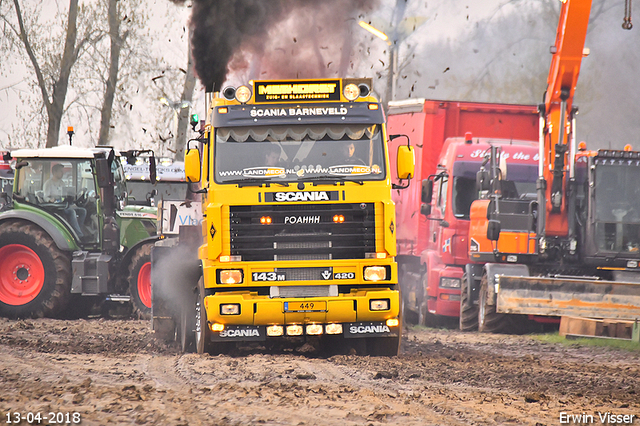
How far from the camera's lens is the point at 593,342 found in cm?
1393

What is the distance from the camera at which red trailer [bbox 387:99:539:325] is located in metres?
17.5

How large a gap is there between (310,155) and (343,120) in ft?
1.92

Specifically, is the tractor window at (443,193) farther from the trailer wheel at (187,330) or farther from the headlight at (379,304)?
the headlight at (379,304)

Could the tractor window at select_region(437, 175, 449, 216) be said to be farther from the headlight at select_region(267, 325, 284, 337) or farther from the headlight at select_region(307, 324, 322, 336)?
the headlight at select_region(267, 325, 284, 337)

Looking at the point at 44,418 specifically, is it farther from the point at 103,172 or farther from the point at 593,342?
the point at 103,172

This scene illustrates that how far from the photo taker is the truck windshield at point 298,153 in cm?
1030

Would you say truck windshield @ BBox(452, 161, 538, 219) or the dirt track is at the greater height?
truck windshield @ BBox(452, 161, 538, 219)

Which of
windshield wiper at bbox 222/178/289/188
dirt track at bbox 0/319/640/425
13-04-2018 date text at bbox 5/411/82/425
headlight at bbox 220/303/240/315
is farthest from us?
windshield wiper at bbox 222/178/289/188

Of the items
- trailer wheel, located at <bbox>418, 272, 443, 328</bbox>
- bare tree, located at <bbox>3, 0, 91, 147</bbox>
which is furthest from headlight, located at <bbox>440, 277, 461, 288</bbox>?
bare tree, located at <bbox>3, 0, 91, 147</bbox>

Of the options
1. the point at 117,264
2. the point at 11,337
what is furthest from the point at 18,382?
the point at 117,264

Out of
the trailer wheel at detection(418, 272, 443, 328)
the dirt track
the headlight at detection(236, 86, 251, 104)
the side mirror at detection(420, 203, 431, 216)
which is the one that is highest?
the headlight at detection(236, 86, 251, 104)

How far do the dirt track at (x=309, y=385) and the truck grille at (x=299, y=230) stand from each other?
1.28 m

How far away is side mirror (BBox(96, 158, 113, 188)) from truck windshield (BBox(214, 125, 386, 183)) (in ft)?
20.8

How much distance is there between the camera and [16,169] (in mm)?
16578
